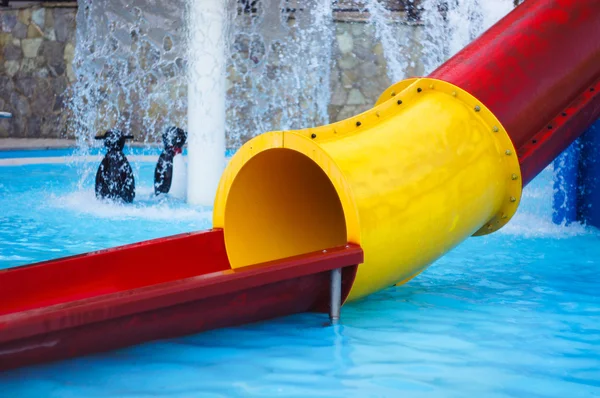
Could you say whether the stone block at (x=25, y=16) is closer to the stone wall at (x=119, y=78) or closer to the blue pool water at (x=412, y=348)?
the stone wall at (x=119, y=78)

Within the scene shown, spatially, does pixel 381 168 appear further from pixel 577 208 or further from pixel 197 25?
pixel 197 25

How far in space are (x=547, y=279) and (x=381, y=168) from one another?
52.1 inches

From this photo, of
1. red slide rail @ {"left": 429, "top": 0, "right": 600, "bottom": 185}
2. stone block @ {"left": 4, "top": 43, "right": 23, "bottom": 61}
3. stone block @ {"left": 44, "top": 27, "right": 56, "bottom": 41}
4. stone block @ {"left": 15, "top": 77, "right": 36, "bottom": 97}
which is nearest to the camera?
red slide rail @ {"left": 429, "top": 0, "right": 600, "bottom": 185}

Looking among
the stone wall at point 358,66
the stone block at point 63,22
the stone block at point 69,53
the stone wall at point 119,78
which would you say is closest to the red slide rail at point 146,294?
the stone wall at point 119,78

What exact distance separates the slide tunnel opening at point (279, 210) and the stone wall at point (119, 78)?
7.45 meters

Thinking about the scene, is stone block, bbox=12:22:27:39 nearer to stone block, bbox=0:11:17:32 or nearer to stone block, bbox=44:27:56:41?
stone block, bbox=0:11:17:32

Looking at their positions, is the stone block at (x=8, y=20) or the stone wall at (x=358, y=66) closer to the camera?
the stone wall at (x=358, y=66)

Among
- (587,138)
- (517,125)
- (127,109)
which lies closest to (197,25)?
(587,138)

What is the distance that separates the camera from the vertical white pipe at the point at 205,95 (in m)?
6.12

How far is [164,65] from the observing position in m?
11.8

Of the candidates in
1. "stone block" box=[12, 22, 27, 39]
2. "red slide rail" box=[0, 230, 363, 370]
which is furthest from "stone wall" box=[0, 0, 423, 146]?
"red slide rail" box=[0, 230, 363, 370]

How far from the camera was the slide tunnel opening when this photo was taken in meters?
3.55

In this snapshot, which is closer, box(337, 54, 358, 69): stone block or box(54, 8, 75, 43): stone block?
box(337, 54, 358, 69): stone block

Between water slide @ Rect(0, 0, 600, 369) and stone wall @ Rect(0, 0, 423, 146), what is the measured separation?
7583 mm
